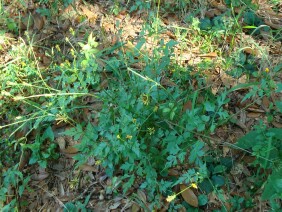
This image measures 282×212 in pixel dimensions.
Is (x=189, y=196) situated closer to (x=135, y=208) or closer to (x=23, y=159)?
(x=135, y=208)

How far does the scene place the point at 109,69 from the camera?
2855mm

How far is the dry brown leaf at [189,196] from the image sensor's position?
2.33 metres

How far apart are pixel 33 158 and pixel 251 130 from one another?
4.83 feet

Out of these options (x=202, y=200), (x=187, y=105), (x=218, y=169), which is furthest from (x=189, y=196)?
(x=187, y=105)

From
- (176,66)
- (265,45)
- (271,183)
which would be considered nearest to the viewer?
(271,183)

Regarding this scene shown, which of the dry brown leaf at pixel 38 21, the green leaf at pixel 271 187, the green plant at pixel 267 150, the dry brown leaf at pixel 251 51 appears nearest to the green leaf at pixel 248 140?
the green plant at pixel 267 150

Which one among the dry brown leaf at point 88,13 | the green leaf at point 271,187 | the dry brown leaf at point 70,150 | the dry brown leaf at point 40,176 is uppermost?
the dry brown leaf at point 88,13

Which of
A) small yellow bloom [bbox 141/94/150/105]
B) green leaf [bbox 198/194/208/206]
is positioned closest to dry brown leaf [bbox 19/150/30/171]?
small yellow bloom [bbox 141/94/150/105]

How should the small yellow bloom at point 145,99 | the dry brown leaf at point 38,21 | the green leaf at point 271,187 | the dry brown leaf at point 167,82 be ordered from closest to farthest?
1. the green leaf at point 271,187
2. the small yellow bloom at point 145,99
3. the dry brown leaf at point 167,82
4. the dry brown leaf at point 38,21

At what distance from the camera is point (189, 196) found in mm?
2354

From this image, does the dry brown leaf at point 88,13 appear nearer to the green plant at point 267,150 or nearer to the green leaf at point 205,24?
the green leaf at point 205,24

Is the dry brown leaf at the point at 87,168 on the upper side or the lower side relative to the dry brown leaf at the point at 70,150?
lower

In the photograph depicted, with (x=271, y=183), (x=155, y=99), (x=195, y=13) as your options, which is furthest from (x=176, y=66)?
(x=271, y=183)

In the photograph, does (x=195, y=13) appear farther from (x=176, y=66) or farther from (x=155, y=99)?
(x=155, y=99)
